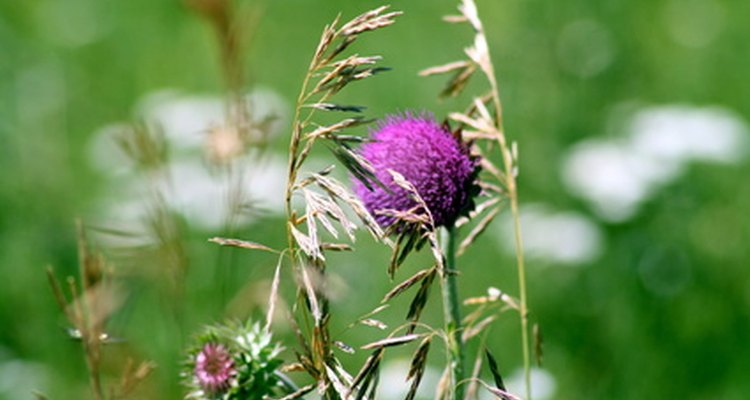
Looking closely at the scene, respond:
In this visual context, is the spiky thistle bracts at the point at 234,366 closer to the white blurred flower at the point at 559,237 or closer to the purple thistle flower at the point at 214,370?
the purple thistle flower at the point at 214,370

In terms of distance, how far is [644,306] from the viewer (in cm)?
391

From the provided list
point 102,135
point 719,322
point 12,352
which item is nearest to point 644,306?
point 719,322

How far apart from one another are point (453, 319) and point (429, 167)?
0.18 meters

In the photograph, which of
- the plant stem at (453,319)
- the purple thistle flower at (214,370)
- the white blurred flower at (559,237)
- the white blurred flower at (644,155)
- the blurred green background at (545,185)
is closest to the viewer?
the plant stem at (453,319)

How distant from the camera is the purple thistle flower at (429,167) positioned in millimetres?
1493

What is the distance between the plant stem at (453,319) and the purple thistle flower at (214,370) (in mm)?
244

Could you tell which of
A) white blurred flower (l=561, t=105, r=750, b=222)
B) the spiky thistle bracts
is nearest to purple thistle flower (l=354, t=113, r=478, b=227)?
the spiky thistle bracts

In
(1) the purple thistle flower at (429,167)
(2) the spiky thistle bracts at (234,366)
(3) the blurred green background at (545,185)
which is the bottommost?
(3) the blurred green background at (545,185)

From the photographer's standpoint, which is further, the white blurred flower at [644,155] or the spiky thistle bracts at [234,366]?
the white blurred flower at [644,155]

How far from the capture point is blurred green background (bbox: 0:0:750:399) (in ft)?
12.2

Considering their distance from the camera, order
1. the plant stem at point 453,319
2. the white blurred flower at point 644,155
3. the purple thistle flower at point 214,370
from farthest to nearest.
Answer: the white blurred flower at point 644,155 < the purple thistle flower at point 214,370 < the plant stem at point 453,319

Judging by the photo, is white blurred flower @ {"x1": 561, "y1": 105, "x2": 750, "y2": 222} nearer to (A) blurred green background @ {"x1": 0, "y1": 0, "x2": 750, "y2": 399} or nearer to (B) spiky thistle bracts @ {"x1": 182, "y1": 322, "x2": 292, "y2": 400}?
(A) blurred green background @ {"x1": 0, "y1": 0, "x2": 750, "y2": 399}

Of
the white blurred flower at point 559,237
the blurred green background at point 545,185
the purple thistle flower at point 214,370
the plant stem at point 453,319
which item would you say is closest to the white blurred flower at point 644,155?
the blurred green background at point 545,185

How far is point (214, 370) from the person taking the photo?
146 centimetres
